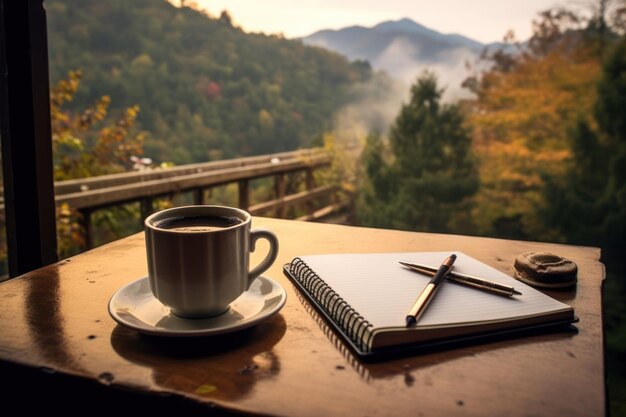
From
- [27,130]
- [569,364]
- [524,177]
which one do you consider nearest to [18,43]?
[27,130]

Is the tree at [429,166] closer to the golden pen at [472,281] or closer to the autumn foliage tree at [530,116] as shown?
the autumn foliage tree at [530,116]

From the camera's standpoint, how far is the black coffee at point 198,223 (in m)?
0.66

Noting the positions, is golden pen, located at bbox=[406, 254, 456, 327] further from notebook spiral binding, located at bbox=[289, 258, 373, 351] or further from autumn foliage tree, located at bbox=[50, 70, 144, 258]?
autumn foliage tree, located at bbox=[50, 70, 144, 258]

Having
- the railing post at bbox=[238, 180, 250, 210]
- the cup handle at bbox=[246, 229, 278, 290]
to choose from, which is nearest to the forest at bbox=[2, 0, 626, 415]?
the railing post at bbox=[238, 180, 250, 210]

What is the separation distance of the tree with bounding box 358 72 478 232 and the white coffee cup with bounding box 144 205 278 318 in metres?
4.64

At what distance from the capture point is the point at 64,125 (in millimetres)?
4211

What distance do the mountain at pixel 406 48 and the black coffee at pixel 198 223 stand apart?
496 centimetres

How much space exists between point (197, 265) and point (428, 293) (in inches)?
11.5

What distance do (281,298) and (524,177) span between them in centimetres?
462

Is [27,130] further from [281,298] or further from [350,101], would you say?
[350,101]

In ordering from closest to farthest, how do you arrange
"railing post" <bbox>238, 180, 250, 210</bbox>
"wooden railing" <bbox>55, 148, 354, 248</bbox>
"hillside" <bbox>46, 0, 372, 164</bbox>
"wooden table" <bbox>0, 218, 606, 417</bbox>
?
"wooden table" <bbox>0, 218, 606, 417</bbox>
"wooden railing" <bbox>55, 148, 354, 248</bbox>
"railing post" <bbox>238, 180, 250, 210</bbox>
"hillside" <bbox>46, 0, 372, 164</bbox>

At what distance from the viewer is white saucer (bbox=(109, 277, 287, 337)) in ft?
1.94

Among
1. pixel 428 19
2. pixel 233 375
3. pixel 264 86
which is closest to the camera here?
pixel 233 375

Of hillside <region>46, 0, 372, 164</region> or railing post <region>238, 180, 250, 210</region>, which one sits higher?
hillside <region>46, 0, 372, 164</region>
